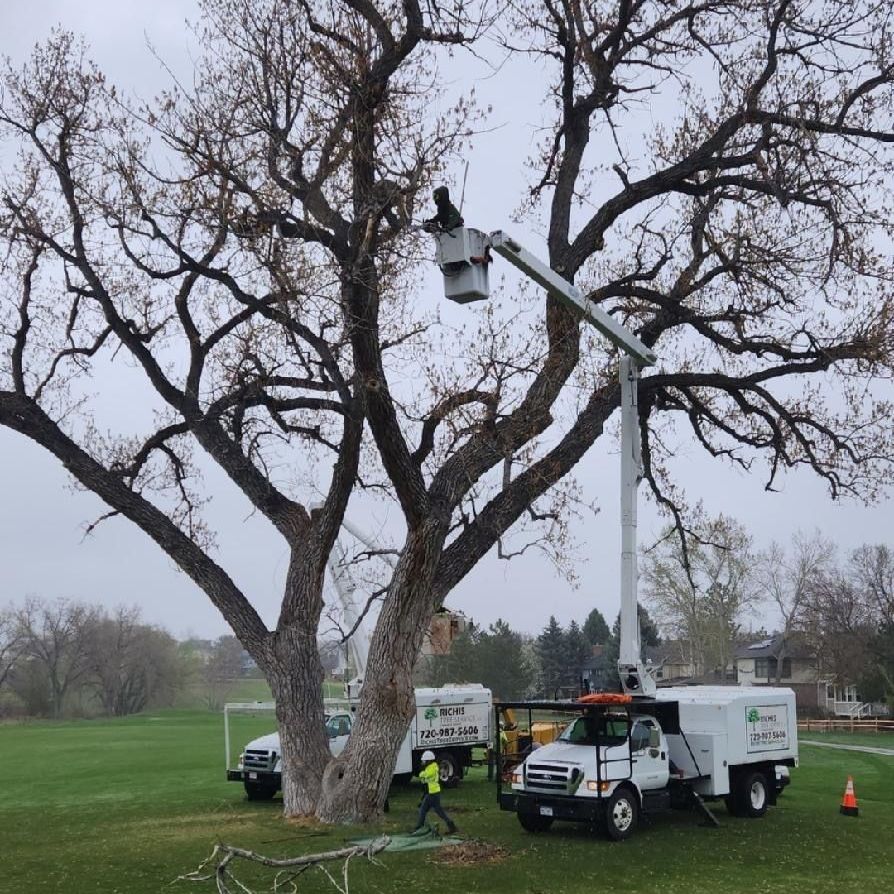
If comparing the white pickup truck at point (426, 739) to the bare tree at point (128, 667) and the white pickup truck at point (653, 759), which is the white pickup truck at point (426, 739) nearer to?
the white pickup truck at point (653, 759)

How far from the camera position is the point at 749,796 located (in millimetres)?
19344

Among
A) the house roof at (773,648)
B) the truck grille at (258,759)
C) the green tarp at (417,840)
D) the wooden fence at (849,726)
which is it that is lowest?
the wooden fence at (849,726)

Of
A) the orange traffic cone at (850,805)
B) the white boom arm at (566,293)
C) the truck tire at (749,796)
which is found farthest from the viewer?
the orange traffic cone at (850,805)

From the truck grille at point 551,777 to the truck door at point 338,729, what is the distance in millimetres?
7442

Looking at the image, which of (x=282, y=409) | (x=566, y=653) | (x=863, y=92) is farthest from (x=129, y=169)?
(x=566, y=653)

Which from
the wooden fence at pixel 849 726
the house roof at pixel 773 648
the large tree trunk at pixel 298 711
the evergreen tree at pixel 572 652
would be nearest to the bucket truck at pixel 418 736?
the large tree trunk at pixel 298 711

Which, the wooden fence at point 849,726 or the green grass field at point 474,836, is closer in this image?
the green grass field at point 474,836

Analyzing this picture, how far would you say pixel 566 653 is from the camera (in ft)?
284

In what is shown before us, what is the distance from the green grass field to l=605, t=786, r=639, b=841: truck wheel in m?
0.23

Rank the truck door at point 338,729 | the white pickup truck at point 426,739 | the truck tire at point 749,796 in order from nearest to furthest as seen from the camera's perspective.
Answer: the truck tire at point 749,796, the white pickup truck at point 426,739, the truck door at point 338,729

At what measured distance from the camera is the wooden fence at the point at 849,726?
54.5 metres

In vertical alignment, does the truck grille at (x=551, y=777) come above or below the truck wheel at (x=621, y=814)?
above

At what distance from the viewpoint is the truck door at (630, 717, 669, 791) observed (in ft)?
56.9

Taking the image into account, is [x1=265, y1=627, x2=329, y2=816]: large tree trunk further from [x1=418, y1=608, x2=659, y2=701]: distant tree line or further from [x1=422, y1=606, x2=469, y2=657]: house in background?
[x1=418, y1=608, x2=659, y2=701]: distant tree line
